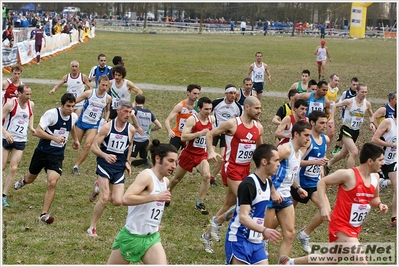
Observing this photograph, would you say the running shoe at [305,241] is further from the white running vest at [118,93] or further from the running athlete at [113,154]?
the white running vest at [118,93]

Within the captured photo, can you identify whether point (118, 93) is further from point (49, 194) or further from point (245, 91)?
point (49, 194)

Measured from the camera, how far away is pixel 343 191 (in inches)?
290

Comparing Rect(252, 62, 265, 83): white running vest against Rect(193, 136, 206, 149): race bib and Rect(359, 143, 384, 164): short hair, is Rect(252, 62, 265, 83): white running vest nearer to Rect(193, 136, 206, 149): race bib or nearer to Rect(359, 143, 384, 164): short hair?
Rect(193, 136, 206, 149): race bib

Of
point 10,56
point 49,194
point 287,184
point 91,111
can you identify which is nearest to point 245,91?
point 91,111

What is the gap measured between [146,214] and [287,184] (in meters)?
2.12

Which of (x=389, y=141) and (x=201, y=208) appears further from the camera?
(x=201, y=208)

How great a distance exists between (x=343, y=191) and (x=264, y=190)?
1.03 m

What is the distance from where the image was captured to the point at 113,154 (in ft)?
32.2

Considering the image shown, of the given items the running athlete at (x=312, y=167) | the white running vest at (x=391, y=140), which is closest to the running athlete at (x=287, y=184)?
the running athlete at (x=312, y=167)

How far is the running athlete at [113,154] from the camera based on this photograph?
9570mm

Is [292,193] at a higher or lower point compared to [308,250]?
higher

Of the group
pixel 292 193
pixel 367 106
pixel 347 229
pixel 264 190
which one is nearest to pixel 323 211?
pixel 347 229

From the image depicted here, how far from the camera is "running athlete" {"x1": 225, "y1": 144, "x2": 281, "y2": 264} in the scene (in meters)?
6.77

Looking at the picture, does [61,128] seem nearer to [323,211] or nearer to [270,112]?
[323,211]
